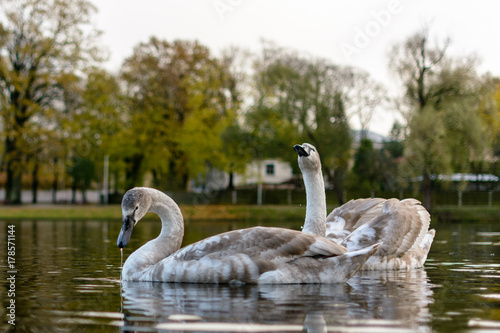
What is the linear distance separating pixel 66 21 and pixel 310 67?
771 inches

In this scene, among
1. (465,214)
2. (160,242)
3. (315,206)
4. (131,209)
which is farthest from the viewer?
(465,214)

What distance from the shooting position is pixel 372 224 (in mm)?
13875

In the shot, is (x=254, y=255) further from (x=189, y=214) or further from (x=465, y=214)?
(x=189, y=214)

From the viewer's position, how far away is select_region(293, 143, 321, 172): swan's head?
40.4 ft

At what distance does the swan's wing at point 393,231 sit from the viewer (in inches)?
529

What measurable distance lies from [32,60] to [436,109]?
30.5 m

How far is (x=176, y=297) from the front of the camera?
368 inches

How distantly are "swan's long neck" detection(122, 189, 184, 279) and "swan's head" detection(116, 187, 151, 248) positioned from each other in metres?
0.24

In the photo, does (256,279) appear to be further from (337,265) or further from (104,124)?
(104,124)

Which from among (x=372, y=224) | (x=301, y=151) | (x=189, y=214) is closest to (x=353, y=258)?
(x=301, y=151)

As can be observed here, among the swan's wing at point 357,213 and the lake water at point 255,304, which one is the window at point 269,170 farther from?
the lake water at point 255,304

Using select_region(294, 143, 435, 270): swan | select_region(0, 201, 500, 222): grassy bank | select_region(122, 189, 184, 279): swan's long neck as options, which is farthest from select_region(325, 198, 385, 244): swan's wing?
select_region(0, 201, 500, 222): grassy bank

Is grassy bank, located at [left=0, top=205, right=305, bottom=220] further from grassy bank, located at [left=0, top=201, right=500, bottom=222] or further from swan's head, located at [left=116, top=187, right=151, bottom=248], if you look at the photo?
swan's head, located at [left=116, top=187, right=151, bottom=248]

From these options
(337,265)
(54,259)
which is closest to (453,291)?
(337,265)
